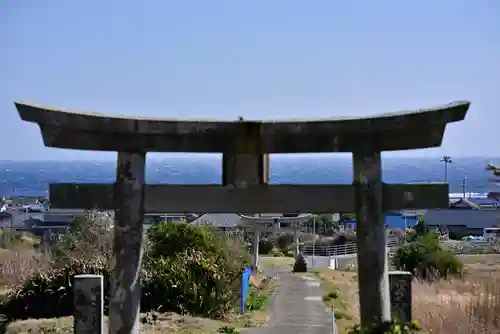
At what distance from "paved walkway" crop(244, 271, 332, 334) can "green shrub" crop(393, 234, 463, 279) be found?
6947mm

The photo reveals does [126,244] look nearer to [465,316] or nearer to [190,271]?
[465,316]

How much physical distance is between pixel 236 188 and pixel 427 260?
26035 millimetres

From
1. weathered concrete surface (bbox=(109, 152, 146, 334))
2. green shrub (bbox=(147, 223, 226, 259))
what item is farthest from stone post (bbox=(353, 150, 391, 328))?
green shrub (bbox=(147, 223, 226, 259))

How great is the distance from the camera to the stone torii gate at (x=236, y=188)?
7.73m

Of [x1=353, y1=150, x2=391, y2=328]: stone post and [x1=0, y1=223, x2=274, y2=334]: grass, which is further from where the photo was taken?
[x1=0, y1=223, x2=274, y2=334]: grass

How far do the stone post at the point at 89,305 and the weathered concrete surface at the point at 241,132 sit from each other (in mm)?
2304

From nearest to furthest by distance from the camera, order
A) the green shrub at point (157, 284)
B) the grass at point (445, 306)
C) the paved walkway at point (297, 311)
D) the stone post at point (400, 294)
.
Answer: the stone post at point (400, 294)
the grass at point (445, 306)
the paved walkway at point (297, 311)
the green shrub at point (157, 284)

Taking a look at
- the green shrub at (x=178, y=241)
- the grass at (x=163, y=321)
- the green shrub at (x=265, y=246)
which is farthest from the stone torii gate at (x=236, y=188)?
the green shrub at (x=265, y=246)

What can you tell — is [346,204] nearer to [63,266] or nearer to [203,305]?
[203,305]

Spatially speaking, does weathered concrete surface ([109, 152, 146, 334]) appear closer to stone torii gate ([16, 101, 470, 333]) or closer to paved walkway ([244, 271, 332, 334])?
stone torii gate ([16, 101, 470, 333])

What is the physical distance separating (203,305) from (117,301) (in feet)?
27.5

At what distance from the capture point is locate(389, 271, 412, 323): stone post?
30.0ft

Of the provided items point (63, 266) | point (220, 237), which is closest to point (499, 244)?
point (220, 237)

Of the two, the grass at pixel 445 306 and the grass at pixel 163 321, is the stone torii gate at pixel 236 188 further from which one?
the grass at pixel 163 321
